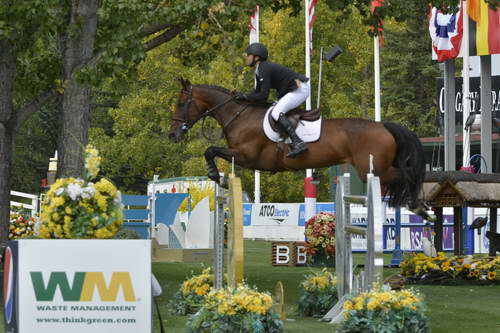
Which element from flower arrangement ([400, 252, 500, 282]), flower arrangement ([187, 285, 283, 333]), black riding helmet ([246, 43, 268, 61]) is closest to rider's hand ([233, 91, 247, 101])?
black riding helmet ([246, 43, 268, 61])

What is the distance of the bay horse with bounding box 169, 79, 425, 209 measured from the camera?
14.3m

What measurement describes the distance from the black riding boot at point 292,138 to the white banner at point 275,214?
708 inches

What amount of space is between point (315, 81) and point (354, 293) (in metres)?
31.1

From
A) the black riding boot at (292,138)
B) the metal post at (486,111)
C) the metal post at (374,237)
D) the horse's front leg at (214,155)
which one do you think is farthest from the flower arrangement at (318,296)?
the metal post at (486,111)

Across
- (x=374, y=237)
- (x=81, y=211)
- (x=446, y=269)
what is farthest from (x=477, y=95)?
(x=81, y=211)

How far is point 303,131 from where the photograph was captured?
14.2m

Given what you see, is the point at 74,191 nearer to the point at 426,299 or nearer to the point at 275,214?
the point at 426,299

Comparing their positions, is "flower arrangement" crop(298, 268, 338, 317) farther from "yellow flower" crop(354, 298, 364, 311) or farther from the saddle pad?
"yellow flower" crop(354, 298, 364, 311)

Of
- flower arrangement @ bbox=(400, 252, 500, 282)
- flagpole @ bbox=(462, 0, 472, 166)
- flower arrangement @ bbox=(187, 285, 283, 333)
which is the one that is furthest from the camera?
flagpole @ bbox=(462, 0, 472, 166)

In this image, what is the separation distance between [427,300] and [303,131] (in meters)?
2.75

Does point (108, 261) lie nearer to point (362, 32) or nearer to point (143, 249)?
point (143, 249)

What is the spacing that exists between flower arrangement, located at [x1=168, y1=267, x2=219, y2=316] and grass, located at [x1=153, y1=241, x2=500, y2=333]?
0.17 metres

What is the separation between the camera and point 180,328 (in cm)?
1120

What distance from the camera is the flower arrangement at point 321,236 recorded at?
21.5 m
